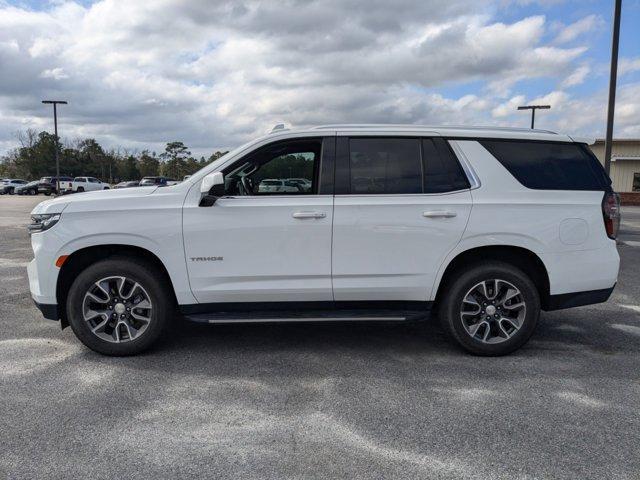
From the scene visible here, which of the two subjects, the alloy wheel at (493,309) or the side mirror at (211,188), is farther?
the alloy wheel at (493,309)

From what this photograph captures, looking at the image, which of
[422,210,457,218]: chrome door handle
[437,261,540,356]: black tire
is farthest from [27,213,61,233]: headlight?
[437,261,540,356]: black tire

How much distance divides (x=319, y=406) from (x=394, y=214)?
164 centimetres

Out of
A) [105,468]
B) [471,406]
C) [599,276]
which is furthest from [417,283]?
[105,468]

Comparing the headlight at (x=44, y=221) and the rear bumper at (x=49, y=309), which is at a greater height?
the headlight at (x=44, y=221)

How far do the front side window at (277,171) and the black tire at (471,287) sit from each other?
1485mm

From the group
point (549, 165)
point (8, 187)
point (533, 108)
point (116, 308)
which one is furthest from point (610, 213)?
point (8, 187)

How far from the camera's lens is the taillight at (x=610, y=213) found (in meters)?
4.30

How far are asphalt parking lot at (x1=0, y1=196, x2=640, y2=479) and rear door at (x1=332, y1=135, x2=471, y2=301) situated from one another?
0.71m

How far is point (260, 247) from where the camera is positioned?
13.4 feet

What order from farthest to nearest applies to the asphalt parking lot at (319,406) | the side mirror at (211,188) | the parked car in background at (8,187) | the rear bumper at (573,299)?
the parked car in background at (8,187), the rear bumper at (573,299), the side mirror at (211,188), the asphalt parking lot at (319,406)

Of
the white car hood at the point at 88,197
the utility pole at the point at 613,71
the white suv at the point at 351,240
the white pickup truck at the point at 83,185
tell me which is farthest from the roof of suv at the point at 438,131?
the white pickup truck at the point at 83,185

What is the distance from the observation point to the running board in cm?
411

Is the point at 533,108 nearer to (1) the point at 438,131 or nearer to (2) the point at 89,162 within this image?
(1) the point at 438,131

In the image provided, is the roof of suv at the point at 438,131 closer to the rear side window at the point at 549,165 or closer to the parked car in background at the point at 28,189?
the rear side window at the point at 549,165
